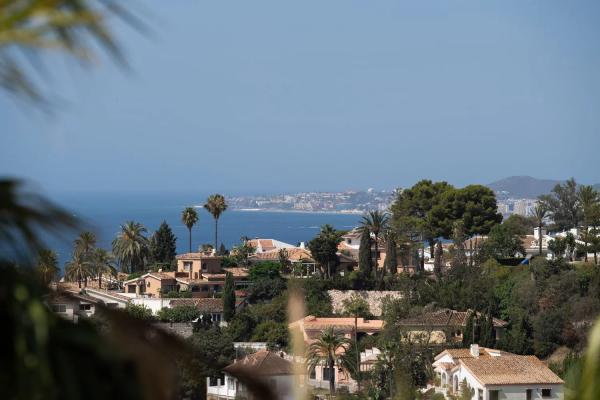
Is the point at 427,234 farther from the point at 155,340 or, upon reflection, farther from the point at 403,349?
the point at 155,340

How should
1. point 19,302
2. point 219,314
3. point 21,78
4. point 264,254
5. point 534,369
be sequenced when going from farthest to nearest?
point 264,254 < point 219,314 < point 534,369 < point 21,78 < point 19,302

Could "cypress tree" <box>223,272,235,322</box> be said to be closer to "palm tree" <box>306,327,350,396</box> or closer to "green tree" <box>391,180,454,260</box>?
"palm tree" <box>306,327,350,396</box>

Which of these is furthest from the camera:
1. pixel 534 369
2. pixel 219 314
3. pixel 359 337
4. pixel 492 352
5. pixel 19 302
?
pixel 219 314

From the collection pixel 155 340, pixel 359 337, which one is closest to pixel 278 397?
pixel 155 340

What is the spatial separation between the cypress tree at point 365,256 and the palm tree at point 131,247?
1220 cm

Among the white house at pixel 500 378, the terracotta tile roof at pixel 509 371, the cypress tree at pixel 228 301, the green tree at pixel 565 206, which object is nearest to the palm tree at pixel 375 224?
the cypress tree at pixel 228 301

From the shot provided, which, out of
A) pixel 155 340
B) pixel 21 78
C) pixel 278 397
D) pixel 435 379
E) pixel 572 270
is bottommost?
pixel 435 379

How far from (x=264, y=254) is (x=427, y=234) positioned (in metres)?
10.7

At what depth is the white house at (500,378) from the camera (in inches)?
1113

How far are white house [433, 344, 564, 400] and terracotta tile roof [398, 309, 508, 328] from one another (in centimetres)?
685

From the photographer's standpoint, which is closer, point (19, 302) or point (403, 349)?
point (19, 302)

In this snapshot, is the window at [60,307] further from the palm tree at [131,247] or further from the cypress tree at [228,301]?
the palm tree at [131,247]

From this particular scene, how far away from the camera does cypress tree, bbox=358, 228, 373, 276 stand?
4619cm

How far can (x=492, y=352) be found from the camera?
32094 millimetres
